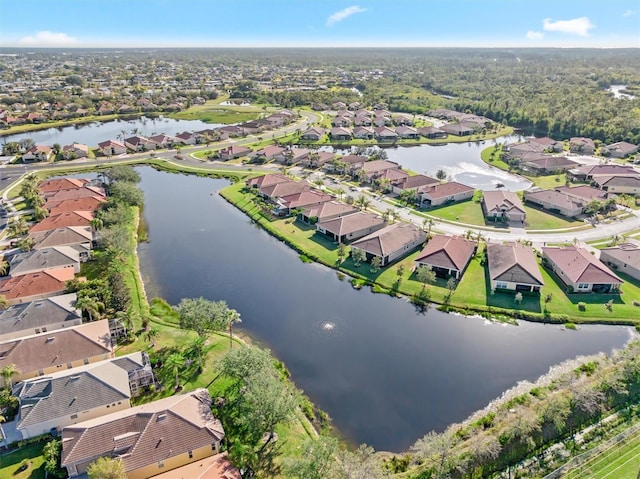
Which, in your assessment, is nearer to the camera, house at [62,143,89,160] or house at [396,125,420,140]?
house at [62,143,89,160]

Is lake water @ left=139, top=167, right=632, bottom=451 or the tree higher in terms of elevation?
the tree

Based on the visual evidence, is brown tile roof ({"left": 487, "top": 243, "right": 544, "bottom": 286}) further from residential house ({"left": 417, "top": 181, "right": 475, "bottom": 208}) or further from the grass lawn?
the grass lawn

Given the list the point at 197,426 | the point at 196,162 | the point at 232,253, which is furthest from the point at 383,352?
the point at 196,162

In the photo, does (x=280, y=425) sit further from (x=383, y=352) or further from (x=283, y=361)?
(x=383, y=352)

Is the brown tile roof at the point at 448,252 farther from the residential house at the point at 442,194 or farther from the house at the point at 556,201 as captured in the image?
the house at the point at 556,201

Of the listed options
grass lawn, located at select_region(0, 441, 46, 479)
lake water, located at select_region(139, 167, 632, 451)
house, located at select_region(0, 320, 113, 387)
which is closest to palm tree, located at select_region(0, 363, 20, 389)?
house, located at select_region(0, 320, 113, 387)

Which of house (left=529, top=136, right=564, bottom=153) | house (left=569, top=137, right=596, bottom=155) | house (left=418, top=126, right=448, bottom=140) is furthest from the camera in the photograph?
house (left=418, top=126, right=448, bottom=140)

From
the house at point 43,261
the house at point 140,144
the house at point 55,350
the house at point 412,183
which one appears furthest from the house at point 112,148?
the house at point 55,350

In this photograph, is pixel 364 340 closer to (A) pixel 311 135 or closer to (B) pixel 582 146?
(A) pixel 311 135
